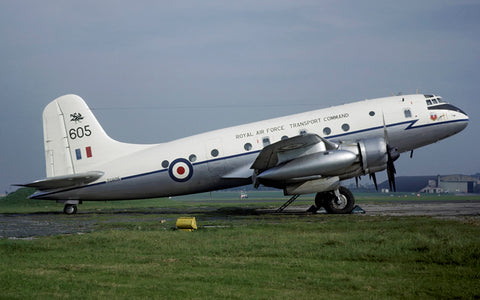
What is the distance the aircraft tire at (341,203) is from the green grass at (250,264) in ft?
23.8

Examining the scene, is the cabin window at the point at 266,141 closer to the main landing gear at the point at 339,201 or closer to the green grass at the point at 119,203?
the main landing gear at the point at 339,201

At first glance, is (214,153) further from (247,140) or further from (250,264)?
(250,264)

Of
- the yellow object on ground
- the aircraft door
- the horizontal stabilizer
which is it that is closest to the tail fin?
the horizontal stabilizer

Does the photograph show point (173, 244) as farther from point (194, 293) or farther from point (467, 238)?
point (467, 238)

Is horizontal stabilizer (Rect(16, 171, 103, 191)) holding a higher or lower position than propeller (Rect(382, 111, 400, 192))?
higher

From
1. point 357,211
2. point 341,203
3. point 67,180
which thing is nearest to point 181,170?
point 67,180

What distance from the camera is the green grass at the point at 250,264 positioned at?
27.9 feet

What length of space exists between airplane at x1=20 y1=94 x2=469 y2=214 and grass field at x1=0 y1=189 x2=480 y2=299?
7.11 m

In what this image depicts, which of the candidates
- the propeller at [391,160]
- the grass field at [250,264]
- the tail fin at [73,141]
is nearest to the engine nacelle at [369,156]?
the propeller at [391,160]

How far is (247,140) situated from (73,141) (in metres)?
10.1

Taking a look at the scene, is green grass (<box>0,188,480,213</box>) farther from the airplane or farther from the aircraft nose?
the aircraft nose

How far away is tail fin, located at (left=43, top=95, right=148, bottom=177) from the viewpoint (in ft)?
88.3

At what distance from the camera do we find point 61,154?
2695cm

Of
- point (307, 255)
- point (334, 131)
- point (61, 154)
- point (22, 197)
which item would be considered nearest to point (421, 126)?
point (334, 131)
